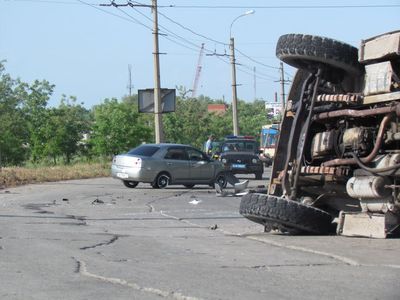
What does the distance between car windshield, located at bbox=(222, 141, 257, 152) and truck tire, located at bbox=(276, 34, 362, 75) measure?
69.5ft

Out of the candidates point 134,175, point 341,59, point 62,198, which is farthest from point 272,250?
point 134,175

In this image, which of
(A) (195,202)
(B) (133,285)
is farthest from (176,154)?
(B) (133,285)

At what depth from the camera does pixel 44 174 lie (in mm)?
28547

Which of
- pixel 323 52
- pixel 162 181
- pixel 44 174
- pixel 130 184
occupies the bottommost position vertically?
pixel 130 184

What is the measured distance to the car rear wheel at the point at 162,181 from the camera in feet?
78.2

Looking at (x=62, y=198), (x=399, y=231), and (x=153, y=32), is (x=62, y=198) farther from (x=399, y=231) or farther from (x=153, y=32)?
(x=153, y=32)

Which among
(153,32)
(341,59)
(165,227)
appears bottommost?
(165,227)

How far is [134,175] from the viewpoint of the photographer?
23.4 meters

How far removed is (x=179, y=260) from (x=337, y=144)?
3.25 metres

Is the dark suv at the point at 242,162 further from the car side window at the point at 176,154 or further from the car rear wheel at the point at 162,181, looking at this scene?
the car rear wheel at the point at 162,181

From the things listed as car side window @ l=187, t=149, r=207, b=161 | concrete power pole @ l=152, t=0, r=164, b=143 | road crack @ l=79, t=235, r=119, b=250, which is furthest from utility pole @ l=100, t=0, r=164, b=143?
road crack @ l=79, t=235, r=119, b=250

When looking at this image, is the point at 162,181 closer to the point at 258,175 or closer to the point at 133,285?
the point at 258,175

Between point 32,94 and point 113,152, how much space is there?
54.9 ft

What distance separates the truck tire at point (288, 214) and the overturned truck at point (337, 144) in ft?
0.05
